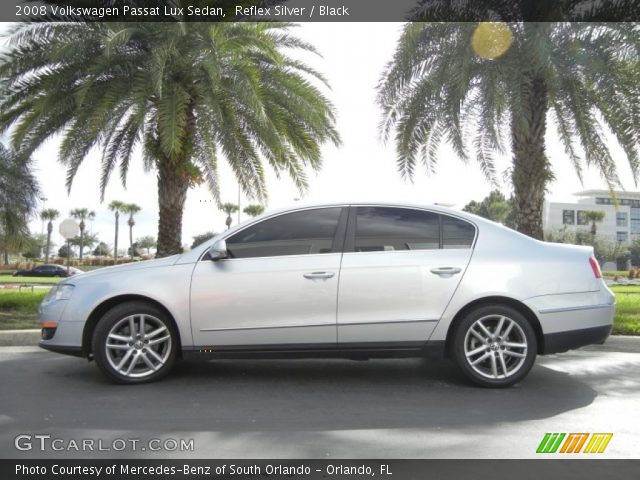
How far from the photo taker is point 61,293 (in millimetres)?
5625

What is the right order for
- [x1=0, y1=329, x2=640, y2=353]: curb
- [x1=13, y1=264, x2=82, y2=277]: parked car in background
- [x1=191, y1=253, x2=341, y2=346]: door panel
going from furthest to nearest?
[x1=13, y1=264, x2=82, y2=277]: parked car in background, [x1=0, y1=329, x2=640, y2=353]: curb, [x1=191, y1=253, x2=341, y2=346]: door panel

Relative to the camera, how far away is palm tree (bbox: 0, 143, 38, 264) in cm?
1282

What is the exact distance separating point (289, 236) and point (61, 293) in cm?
217

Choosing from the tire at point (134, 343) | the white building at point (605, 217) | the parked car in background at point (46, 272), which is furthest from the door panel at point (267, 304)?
the white building at point (605, 217)

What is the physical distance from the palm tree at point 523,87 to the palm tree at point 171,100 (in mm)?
2269

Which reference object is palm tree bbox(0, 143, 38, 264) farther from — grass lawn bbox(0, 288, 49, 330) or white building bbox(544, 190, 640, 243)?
white building bbox(544, 190, 640, 243)

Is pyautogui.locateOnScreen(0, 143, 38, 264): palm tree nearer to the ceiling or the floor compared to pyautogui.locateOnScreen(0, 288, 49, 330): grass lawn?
nearer to the ceiling

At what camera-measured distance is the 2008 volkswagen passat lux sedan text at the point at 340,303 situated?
209 inches

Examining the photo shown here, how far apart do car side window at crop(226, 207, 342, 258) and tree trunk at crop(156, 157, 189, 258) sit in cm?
771

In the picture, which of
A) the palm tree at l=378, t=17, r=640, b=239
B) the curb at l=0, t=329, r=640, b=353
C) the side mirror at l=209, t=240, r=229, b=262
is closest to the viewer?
the side mirror at l=209, t=240, r=229, b=262

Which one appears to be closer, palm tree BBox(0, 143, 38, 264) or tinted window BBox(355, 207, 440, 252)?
tinted window BBox(355, 207, 440, 252)

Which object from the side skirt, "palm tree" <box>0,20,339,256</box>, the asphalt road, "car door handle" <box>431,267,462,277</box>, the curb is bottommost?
the asphalt road

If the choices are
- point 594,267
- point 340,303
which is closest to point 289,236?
point 340,303

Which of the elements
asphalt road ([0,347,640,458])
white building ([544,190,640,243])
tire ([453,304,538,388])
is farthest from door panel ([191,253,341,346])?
white building ([544,190,640,243])
